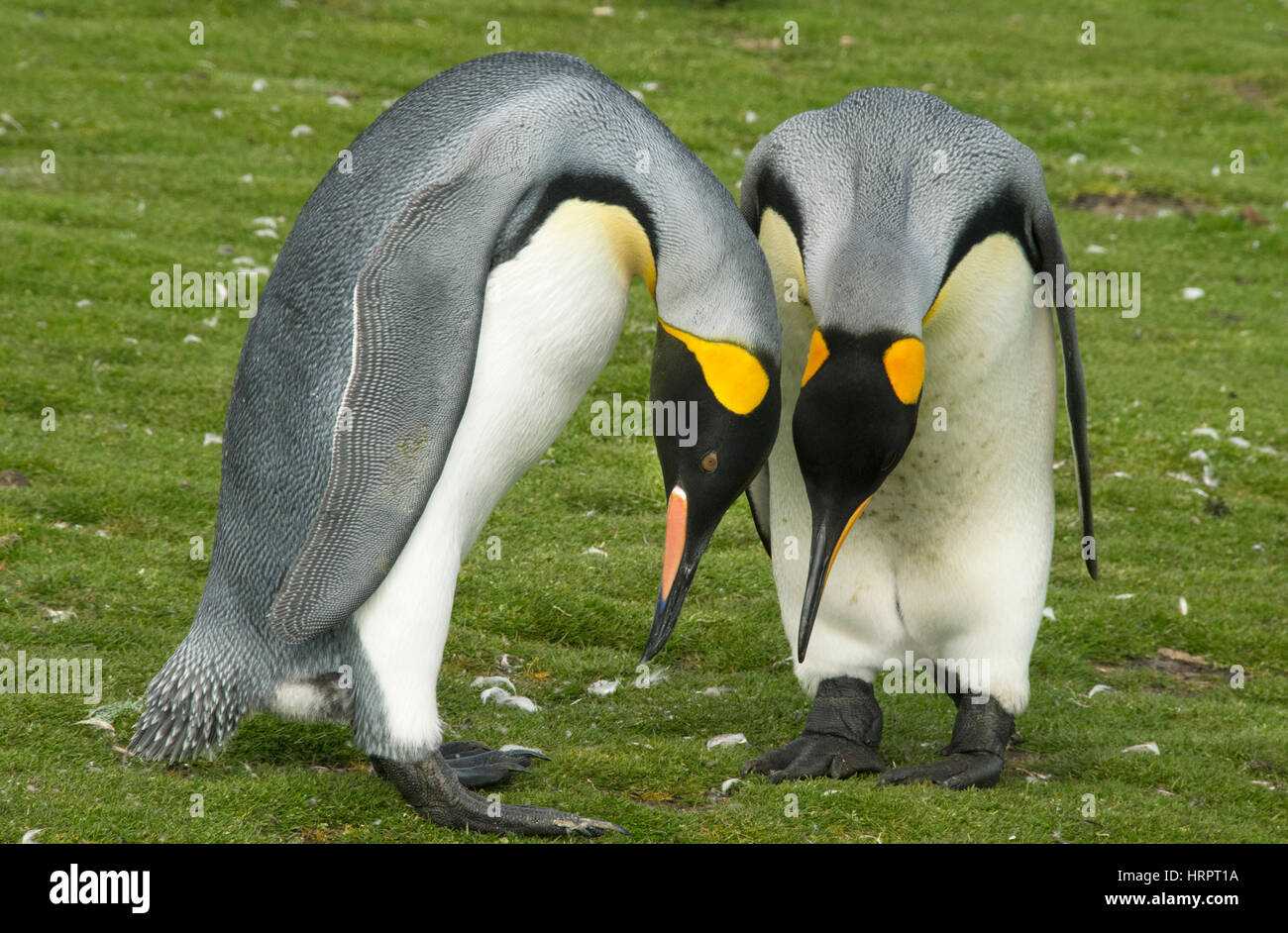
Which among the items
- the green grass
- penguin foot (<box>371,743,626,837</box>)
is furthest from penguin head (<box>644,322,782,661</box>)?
the green grass

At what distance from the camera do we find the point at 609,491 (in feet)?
21.0

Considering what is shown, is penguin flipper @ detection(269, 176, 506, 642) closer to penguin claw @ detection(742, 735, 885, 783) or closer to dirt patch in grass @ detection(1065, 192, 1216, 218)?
penguin claw @ detection(742, 735, 885, 783)

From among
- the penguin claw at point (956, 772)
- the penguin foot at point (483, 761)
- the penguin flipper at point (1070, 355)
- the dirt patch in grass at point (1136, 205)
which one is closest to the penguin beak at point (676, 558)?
the penguin foot at point (483, 761)

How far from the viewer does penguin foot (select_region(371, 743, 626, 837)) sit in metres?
3.38

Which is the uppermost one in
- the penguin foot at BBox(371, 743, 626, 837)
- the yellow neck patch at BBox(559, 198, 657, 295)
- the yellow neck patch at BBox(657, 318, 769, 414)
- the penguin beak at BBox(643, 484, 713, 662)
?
the yellow neck patch at BBox(559, 198, 657, 295)

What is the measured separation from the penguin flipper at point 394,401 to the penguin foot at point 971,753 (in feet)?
5.18

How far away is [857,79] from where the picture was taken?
13.5 metres

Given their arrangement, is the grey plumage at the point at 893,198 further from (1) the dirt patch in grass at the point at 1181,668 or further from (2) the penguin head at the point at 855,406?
(1) the dirt patch in grass at the point at 1181,668

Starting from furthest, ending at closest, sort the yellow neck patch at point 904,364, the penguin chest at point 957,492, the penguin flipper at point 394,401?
the penguin chest at point 957,492, the yellow neck patch at point 904,364, the penguin flipper at point 394,401

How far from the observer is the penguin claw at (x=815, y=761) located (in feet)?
13.0

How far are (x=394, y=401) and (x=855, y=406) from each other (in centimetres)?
102

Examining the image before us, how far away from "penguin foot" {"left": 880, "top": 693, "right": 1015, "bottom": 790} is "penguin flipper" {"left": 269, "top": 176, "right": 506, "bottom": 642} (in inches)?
62.2
